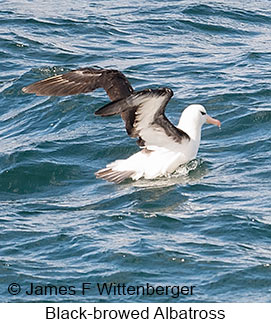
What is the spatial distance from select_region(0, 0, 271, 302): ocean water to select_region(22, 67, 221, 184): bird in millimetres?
233

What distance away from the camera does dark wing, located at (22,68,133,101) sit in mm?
12789

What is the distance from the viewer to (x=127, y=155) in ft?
46.6

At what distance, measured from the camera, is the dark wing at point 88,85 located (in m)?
12.8

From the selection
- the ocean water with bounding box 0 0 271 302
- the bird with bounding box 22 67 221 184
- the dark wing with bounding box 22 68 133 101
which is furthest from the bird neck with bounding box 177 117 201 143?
the dark wing with bounding box 22 68 133 101

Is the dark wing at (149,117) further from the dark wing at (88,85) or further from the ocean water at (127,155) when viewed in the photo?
the ocean water at (127,155)

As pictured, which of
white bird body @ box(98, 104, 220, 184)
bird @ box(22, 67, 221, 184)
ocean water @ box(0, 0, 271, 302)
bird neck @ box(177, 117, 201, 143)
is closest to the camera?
ocean water @ box(0, 0, 271, 302)

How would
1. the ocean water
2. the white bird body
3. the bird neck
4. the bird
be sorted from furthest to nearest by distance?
the bird neck
the white bird body
the bird
the ocean water

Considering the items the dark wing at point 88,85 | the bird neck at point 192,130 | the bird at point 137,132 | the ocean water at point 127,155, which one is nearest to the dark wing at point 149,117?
the bird at point 137,132

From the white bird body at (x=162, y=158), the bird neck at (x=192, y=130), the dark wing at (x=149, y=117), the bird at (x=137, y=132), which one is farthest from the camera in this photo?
the bird neck at (x=192, y=130)

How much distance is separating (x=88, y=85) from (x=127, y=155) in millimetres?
1700

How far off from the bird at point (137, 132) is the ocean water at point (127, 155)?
0.76 ft

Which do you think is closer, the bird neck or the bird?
the bird

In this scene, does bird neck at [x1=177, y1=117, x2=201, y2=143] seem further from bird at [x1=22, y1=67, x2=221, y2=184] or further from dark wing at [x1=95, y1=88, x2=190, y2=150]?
dark wing at [x1=95, y1=88, x2=190, y2=150]

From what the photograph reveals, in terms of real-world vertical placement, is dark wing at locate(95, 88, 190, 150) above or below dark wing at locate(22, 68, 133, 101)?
below
